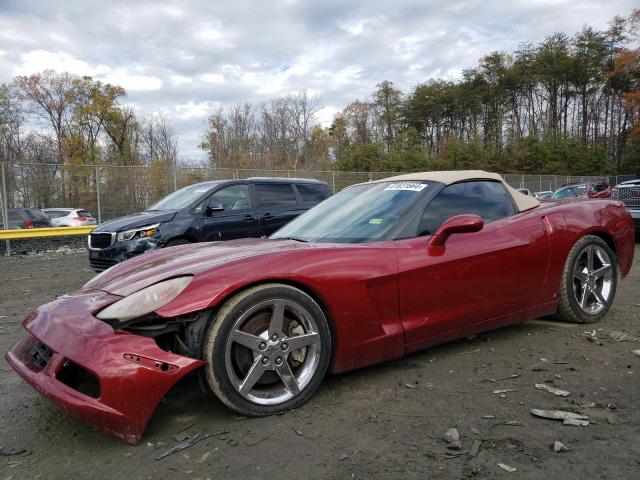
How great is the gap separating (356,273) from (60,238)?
1207 cm

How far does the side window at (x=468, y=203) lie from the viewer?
10.8 ft

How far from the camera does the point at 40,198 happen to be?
505 inches

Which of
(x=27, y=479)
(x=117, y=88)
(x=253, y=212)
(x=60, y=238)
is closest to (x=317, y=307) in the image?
(x=27, y=479)

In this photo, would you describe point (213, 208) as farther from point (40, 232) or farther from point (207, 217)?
point (40, 232)

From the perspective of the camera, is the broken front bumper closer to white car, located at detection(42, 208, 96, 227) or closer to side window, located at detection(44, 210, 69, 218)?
white car, located at detection(42, 208, 96, 227)

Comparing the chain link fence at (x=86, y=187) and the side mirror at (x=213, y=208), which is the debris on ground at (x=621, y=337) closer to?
the side mirror at (x=213, y=208)

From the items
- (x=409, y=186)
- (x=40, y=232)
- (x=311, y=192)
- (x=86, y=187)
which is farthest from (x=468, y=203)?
(x=86, y=187)

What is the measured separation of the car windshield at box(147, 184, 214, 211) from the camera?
7436mm

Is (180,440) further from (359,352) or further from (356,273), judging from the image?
(356,273)

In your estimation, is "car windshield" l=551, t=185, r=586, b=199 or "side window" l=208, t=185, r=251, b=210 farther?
"car windshield" l=551, t=185, r=586, b=199

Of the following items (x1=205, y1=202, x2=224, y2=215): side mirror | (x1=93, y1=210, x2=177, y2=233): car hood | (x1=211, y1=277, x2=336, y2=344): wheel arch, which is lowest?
(x1=211, y1=277, x2=336, y2=344): wheel arch

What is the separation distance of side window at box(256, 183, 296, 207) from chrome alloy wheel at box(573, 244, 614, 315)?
5034 mm

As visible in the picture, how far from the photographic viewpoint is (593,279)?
161 inches

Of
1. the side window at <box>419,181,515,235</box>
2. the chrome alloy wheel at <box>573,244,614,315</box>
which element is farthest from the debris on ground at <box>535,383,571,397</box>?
the chrome alloy wheel at <box>573,244,614,315</box>
